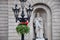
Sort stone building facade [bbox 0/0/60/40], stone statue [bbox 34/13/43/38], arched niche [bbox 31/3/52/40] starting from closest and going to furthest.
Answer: stone building facade [bbox 0/0/60/40] < stone statue [bbox 34/13/43/38] < arched niche [bbox 31/3/52/40]

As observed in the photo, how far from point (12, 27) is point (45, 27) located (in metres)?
2.64

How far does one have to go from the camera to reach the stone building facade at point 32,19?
19.2 meters

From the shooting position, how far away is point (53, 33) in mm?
19281

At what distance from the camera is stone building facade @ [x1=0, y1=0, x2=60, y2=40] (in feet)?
63.0

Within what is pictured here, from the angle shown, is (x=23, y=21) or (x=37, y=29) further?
(x=37, y=29)

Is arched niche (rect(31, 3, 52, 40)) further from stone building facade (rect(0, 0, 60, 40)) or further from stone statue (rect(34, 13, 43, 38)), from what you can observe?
stone statue (rect(34, 13, 43, 38))

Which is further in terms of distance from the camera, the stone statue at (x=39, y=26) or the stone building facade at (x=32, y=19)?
the stone statue at (x=39, y=26)

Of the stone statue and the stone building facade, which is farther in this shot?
the stone statue

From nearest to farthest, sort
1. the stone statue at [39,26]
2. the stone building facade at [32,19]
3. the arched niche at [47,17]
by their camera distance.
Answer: the stone building facade at [32,19] → the stone statue at [39,26] → the arched niche at [47,17]

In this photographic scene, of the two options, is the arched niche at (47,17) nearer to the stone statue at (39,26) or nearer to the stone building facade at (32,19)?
the stone building facade at (32,19)

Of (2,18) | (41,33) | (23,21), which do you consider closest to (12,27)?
(2,18)

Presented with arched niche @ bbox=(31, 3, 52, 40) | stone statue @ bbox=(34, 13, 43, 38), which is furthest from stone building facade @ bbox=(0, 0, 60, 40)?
stone statue @ bbox=(34, 13, 43, 38)

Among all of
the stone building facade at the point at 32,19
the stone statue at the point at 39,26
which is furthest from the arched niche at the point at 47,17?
the stone statue at the point at 39,26

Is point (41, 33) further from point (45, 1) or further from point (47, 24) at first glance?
point (45, 1)
